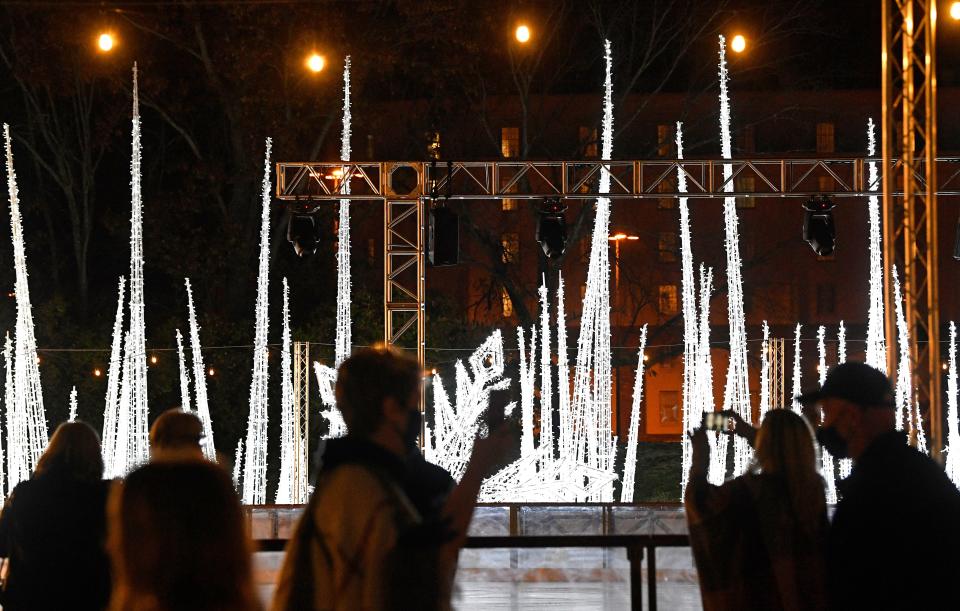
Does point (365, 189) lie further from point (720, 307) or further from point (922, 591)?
point (922, 591)

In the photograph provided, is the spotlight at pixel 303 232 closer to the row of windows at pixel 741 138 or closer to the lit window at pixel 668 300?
the row of windows at pixel 741 138

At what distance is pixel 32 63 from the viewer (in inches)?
896

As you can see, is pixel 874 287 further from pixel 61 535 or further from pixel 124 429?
pixel 61 535

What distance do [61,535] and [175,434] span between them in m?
0.49

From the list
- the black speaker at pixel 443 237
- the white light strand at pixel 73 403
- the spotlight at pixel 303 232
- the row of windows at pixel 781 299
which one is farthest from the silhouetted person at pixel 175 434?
the row of windows at pixel 781 299

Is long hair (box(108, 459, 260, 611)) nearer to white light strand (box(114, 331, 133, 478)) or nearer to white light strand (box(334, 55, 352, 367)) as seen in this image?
white light strand (box(334, 55, 352, 367))

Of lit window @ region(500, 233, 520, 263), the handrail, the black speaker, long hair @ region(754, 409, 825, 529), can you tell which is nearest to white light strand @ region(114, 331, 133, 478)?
the black speaker

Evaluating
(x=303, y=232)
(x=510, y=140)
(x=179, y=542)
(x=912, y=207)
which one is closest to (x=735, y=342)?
(x=303, y=232)

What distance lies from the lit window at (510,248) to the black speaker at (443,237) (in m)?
13.5

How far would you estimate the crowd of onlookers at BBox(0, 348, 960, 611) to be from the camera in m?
2.14

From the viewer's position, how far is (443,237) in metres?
12.7

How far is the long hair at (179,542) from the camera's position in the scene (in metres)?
2.11

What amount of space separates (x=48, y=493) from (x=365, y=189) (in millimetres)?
23755

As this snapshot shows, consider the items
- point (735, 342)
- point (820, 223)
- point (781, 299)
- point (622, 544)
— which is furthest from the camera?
point (781, 299)
